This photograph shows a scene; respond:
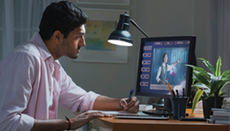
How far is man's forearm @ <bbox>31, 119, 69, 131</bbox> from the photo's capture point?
101 cm

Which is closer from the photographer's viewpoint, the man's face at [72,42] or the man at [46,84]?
the man at [46,84]

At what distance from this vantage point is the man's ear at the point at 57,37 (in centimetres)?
127

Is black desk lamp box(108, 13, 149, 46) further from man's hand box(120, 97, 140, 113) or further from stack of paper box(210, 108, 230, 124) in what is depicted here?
stack of paper box(210, 108, 230, 124)

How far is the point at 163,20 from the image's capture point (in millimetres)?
2988

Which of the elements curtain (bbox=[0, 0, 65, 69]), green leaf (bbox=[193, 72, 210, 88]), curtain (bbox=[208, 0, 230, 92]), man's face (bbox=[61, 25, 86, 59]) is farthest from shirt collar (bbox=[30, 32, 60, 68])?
curtain (bbox=[208, 0, 230, 92])

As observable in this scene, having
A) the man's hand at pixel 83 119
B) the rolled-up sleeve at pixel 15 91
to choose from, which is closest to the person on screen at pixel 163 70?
the man's hand at pixel 83 119

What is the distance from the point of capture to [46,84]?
1.12 m

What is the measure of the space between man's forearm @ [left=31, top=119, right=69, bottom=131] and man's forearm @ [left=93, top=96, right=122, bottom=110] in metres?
0.36

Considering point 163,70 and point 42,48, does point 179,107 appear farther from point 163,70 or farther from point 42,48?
point 42,48

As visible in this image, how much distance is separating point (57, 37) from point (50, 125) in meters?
0.49

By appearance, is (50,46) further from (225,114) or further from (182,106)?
(225,114)

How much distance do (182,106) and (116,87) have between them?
1981mm

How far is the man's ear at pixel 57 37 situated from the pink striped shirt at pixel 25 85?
2.7 inches

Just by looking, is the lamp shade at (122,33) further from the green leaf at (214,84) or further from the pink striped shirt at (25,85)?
the green leaf at (214,84)
